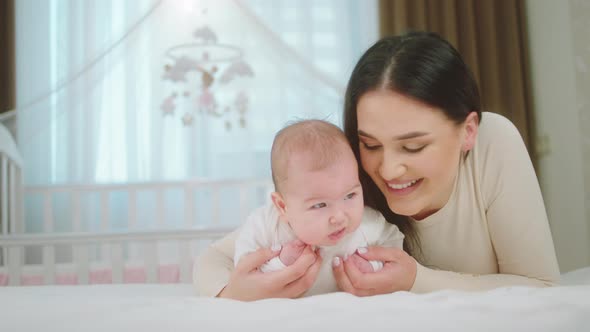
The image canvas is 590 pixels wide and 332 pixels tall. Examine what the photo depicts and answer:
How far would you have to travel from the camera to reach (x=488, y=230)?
1054mm

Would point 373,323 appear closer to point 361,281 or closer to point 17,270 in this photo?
point 361,281

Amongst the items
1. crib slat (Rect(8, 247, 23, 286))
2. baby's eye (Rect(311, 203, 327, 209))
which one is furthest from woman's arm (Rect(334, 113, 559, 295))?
crib slat (Rect(8, 247, 23, 286))

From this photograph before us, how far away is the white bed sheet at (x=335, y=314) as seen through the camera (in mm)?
601

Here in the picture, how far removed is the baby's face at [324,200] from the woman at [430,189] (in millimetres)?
47

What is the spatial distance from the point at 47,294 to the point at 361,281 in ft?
1.98

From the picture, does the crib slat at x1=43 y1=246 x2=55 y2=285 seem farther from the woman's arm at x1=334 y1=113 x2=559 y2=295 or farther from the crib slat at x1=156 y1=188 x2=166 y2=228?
the woman's arm at x1=334 y1=113 x2=559 y2=295

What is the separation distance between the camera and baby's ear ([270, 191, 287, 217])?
95 centimetres

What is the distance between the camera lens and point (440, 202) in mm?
1064

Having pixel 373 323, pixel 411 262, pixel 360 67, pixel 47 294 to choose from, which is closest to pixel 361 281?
pixel 411 262

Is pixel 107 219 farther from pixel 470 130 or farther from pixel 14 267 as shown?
pixel 470 130

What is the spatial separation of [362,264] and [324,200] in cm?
13

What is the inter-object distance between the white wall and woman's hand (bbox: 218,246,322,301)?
1.72 m

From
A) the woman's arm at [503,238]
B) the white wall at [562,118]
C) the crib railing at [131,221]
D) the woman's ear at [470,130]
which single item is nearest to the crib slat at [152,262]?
the crib railing at [131,221]

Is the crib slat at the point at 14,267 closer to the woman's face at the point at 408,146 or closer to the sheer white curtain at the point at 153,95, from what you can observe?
the sheer white curtain at the point at 153,95
